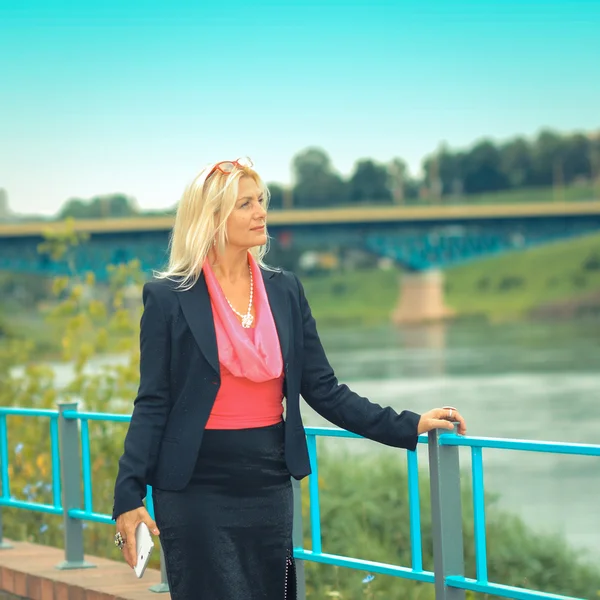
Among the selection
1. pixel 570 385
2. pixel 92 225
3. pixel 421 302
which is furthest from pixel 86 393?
pixel 421 302

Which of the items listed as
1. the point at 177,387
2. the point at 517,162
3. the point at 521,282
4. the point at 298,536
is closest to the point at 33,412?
the point at 298,536

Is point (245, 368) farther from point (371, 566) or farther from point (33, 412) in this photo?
point (33, 412)

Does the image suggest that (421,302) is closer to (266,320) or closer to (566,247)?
(566,247)

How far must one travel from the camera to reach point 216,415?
2508mm

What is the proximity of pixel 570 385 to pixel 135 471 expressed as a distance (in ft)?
93.6

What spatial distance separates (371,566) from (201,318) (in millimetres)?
1234

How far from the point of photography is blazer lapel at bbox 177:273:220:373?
2496 mm

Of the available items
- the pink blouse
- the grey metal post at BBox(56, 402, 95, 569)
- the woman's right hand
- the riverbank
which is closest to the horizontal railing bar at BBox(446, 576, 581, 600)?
the pink blouse

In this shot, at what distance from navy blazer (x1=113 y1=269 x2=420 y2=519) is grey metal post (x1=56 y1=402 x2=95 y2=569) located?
7.04 feet

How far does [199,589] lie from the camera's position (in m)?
2.53

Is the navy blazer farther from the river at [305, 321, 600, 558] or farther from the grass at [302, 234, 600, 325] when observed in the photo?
the grass at [302, 234, 600, 325]

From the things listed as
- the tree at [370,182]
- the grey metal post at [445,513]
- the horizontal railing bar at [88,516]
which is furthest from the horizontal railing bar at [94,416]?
the tree at [370,182]

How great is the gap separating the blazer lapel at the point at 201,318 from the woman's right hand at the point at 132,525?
0.36m

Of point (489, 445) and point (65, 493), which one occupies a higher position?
point (489, 445)
